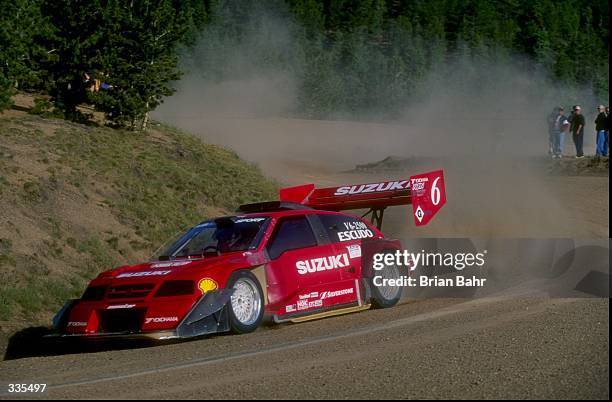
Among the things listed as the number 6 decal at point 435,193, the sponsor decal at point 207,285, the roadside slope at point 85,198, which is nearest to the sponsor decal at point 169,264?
the sponsor decal at point 207,285

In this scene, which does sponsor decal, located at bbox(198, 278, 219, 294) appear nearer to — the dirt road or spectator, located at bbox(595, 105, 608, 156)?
the dirt road

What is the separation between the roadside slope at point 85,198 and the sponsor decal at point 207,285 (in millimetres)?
4026

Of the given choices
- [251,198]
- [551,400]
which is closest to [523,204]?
[251,198]

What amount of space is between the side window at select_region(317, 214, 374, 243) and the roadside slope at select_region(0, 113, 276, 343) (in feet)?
14.4

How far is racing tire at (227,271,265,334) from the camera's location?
10.4 metres

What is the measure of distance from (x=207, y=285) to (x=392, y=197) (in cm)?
408

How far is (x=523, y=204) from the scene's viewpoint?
21781 millimetres

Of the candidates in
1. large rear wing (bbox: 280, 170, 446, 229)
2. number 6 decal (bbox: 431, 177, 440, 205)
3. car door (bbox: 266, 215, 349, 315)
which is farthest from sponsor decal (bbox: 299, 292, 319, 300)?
number 6 decal (bbox: 431, 177, 440, 205)

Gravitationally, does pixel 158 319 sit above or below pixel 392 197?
below

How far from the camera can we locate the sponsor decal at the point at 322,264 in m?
11.4

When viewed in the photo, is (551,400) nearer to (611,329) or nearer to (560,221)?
(611,329)

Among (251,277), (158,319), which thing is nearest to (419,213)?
(251,277)

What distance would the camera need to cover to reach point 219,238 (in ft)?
38.1

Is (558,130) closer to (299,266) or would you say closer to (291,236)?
(291,236)
